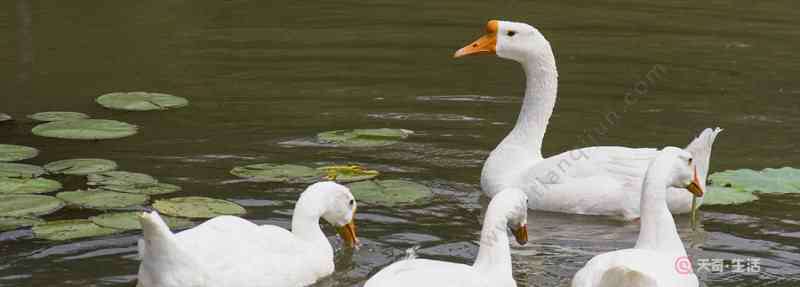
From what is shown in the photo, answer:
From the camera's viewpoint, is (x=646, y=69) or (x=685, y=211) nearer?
(x=685, y=211)

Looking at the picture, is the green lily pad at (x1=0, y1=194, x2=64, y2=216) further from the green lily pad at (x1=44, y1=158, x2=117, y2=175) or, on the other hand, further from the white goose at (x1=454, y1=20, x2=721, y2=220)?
the white goose at (x1=454, y1=20, x2=721, y2=220)

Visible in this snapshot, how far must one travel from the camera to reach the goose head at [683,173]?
862 cm

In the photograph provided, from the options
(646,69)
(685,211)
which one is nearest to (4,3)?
(646,69)

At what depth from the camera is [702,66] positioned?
46.8 feet

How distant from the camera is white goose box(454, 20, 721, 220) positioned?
31.5 feet

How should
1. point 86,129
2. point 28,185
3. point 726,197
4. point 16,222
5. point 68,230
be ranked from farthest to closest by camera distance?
1. point 86,129
2. point 726,197
3. point 28,185
4. point 16,222
5. point 68,230

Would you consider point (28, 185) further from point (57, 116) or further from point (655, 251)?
point (655, 251)

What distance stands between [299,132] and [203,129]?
2.32 feet

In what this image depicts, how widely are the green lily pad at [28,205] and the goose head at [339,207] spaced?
66.4 inches

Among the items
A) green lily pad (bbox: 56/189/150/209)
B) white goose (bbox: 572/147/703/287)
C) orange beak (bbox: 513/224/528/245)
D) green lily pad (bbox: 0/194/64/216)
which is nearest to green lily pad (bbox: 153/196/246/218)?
green lily pad (bbox: 56/189/150/209)

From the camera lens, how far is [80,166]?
9992 millimetres

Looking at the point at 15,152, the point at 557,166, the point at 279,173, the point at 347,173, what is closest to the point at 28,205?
the point at 15,152

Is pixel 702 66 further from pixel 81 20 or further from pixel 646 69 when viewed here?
pixel 81 20

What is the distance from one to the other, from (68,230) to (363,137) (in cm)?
303
